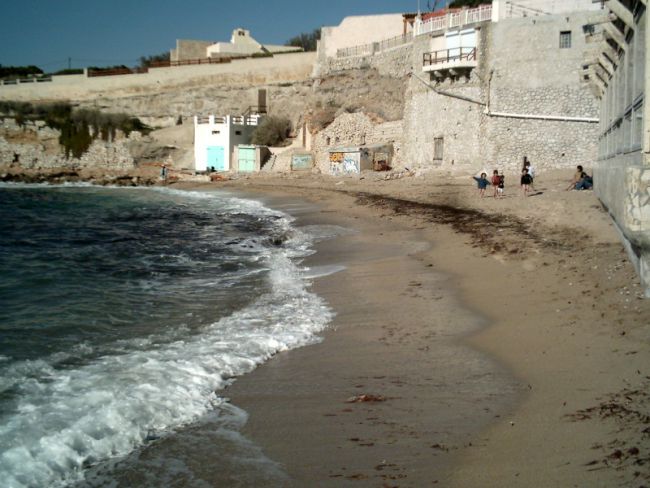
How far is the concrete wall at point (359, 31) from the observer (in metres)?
42.8

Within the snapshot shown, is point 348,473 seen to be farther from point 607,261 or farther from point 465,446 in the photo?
point 607,261

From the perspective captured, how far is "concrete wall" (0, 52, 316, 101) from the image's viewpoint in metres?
53.0

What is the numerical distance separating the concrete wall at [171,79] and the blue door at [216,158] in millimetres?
9385

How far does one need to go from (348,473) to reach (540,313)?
14.2ft

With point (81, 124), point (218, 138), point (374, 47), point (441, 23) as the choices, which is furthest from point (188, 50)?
point (441, 23)

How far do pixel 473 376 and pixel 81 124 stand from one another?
5753 cm

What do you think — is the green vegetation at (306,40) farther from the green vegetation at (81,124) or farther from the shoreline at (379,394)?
the shoreline at (379,394)

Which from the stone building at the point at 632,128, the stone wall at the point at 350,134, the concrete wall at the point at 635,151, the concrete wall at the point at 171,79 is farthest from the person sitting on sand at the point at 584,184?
the concrete wall at the point at 171,79

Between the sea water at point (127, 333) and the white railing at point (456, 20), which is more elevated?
the white railing at point (456, 20)

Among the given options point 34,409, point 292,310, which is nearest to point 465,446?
point 34,409

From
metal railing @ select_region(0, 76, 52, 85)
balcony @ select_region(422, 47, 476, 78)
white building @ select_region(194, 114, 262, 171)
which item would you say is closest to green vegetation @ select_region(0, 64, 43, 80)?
metal railing @ select_region(0, 76, 52, 85)

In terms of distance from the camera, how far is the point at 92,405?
569cm

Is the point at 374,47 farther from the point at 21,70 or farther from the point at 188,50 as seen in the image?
the point at 21,70

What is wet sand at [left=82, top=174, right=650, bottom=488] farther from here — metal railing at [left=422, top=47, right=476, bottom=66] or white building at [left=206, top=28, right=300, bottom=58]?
white building at [left=206, top=28, right=300, bottom=58]
